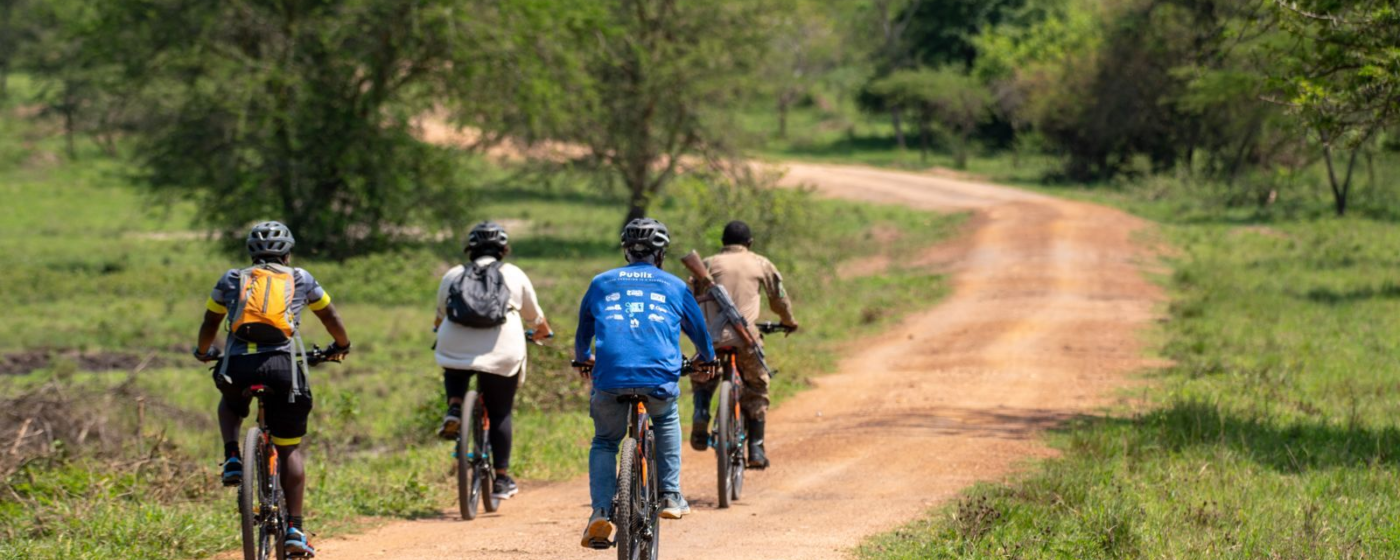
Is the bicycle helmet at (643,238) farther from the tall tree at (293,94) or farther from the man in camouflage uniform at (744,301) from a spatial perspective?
the tall tree at (293,94)

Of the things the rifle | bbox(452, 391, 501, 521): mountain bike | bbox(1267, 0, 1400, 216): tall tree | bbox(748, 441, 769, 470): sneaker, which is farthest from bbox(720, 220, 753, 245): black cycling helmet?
bbox(1267, 0, 1400, 216): tall tree

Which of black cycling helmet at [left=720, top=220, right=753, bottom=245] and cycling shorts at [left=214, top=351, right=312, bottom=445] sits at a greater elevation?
black cycling helmet at [left=720, top=220, right=753, bottom=245]

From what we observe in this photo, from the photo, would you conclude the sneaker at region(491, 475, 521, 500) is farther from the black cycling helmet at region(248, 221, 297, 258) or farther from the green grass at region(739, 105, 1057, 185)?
the green grass at region(739, 105, 1057, 185)

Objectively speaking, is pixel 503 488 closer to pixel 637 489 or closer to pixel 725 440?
pixel 725 440

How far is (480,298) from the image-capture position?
8398 millimetres

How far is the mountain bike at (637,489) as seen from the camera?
20.2 feet

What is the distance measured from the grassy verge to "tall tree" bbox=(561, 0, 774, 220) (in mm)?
14426

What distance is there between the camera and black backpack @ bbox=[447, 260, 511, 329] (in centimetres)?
840

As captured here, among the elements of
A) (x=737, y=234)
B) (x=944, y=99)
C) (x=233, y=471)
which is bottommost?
(x=233, y=471)

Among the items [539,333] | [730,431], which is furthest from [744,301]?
[539,333]

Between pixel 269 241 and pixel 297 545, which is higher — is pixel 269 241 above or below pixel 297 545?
above

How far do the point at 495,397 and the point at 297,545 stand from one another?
222 cm

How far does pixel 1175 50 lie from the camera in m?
39.6

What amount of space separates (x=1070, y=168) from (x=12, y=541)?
1594 inches
